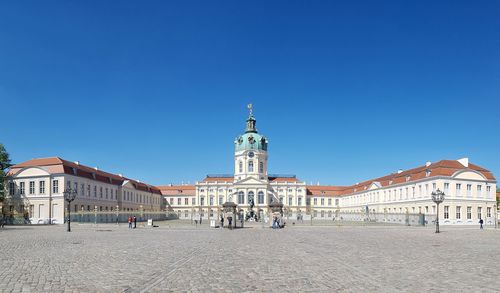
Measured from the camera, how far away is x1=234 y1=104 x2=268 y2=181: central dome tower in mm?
114500

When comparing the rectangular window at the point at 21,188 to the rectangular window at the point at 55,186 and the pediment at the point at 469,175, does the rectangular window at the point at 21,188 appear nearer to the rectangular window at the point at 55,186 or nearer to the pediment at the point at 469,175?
the rectangular window at the point at 55,186

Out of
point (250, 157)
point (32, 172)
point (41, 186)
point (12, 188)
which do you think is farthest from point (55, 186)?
point (250, 157)

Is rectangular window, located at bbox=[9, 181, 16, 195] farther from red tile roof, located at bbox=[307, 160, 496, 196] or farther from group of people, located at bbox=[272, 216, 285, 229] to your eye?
red tile roof, located at bbox=[307, 160, 496, 196]

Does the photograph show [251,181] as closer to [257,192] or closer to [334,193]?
[257,192]

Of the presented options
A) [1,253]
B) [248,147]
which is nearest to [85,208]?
A: [248,147]

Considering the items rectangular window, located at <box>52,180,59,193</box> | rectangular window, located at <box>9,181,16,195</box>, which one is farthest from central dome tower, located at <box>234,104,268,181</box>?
rectangular window, located at <box>9,181,16,195</box>

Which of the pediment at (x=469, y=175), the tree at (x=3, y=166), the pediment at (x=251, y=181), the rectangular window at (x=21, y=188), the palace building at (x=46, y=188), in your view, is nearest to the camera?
the tree at (x=3, y=166)

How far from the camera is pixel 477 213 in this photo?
74875 millimetres

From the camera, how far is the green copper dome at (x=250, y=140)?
115 m

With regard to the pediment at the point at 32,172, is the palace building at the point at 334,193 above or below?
below

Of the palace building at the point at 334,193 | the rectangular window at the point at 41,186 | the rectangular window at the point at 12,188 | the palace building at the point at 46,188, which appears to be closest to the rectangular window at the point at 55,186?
the palace building at the point at 46,188

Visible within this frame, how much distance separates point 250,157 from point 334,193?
2661cm

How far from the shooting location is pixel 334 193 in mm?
125812

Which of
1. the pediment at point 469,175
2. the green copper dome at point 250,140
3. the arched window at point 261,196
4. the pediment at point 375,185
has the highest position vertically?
the green copper dome at point 250,140
